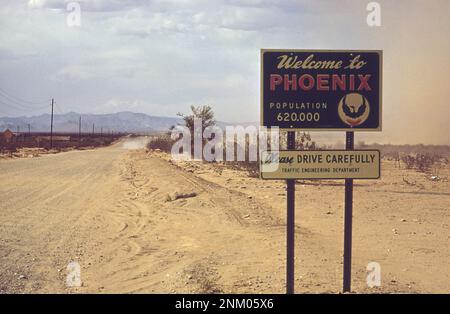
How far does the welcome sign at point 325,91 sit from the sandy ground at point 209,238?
2322 mm

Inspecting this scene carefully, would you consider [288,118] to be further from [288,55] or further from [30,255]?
[30,255]

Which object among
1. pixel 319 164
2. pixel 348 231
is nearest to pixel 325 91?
pixel 319 164

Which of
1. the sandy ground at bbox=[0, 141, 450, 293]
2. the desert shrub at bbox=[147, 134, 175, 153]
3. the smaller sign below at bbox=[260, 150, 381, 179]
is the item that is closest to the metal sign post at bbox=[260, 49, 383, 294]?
the smaller sign below at bbox=[260, 150, 381, 179]

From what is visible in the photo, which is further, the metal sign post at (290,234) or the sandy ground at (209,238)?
the sandy ground at (209,238)

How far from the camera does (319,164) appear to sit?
24.5 ft

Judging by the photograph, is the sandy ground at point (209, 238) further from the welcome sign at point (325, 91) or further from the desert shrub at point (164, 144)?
the desert shrub at point (164, 144)

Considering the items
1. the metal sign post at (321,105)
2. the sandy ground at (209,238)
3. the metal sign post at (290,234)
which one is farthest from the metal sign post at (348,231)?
the metal sign post at (290,234)

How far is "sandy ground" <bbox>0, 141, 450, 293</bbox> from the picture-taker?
8047 mm

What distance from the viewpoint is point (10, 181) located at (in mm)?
22094

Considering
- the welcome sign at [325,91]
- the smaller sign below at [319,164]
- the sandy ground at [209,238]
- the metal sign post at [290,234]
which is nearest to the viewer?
the metal sign post at [290,234]

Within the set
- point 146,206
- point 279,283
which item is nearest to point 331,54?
point 279,283

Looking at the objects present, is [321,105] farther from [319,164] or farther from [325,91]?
[319,164]

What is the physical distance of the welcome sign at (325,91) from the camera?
7.29 metres
